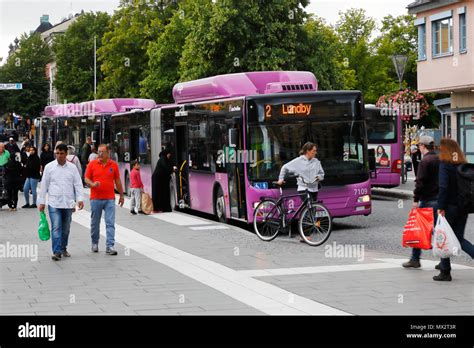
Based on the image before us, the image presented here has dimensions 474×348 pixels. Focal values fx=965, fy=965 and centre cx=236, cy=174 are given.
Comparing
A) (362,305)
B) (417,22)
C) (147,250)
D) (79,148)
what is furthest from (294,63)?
(362,305)

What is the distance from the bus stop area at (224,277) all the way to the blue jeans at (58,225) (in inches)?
10.9

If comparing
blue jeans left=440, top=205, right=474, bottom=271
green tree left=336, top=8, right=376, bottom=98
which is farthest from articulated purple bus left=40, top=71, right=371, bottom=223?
green tree left=336, top=8, right=376, bottom=98

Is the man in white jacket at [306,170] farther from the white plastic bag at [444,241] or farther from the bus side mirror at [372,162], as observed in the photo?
the bus side mirror at [372,162]

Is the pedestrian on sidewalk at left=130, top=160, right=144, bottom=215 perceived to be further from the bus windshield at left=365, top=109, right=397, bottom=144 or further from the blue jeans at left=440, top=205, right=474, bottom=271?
the blue jeans at left=440, top=205, right=474, bottom=271

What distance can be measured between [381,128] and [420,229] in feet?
60.7

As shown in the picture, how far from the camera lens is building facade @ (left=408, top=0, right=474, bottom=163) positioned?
39.1 meters

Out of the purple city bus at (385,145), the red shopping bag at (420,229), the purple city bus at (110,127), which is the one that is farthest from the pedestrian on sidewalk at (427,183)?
the purple city bus at (385,145)

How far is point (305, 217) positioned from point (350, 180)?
8.58 feet

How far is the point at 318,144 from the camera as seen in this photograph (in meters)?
18.3

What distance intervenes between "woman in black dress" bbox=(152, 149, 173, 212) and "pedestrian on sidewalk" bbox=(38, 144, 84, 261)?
30.1 ft

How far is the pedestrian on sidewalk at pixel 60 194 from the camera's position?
13867mm

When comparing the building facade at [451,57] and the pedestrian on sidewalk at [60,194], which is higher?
the building facade at [451,57]

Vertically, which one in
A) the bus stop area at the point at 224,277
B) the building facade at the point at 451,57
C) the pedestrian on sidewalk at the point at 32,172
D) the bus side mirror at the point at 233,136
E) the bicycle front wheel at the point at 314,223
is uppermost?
the building facade at the point at 451,57

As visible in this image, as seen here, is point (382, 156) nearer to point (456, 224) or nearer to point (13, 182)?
point (13, 182)
